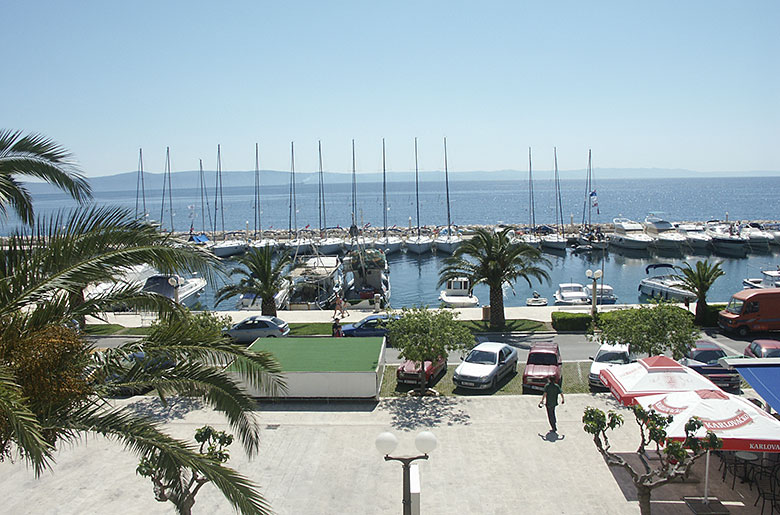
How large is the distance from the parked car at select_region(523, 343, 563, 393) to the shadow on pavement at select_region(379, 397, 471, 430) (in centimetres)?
248

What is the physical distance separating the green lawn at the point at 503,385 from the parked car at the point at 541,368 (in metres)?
0.32

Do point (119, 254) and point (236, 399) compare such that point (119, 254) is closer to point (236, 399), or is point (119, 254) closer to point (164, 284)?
point (236, 399)

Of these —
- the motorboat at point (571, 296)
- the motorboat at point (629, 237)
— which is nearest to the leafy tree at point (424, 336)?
the motorboat at point (571, 296)

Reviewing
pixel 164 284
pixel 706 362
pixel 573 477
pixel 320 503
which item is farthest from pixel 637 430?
pixel 164 284

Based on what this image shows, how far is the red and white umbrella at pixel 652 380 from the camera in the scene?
13.0m

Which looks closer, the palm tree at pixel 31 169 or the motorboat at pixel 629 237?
the palm tree at pixel 31 169

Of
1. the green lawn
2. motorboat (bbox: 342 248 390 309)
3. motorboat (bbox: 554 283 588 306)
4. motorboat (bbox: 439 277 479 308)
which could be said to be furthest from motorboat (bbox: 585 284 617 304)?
the green lawn

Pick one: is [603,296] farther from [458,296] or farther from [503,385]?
[503,385]

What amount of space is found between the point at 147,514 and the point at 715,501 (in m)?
10.1

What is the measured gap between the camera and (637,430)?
14414 mm

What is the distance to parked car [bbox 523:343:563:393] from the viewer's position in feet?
58.5

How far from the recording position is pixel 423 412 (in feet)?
53.2

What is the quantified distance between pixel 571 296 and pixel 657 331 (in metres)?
23.1

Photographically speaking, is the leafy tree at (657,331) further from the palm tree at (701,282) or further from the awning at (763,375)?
the palm tree at (701,282)
